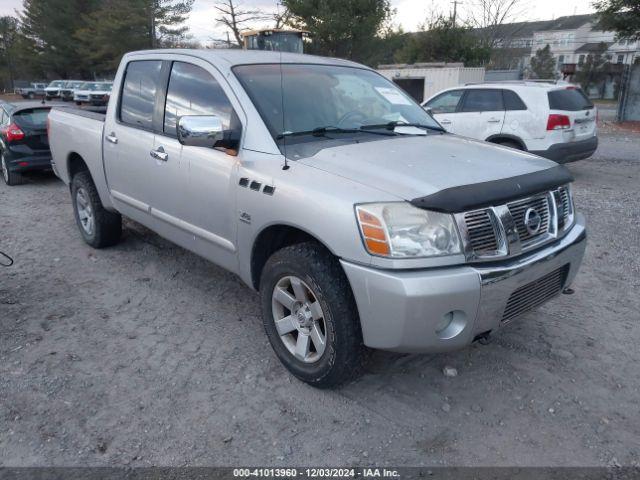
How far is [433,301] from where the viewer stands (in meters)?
2.49

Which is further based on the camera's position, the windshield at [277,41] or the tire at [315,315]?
the windshield at [277,41]

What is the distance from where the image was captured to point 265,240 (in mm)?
3266

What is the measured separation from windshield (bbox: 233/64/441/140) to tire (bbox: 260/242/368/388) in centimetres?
83

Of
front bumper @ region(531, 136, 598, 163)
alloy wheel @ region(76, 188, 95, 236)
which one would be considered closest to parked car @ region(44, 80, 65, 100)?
alloy wheel @ region(76, 188, 95, 236)

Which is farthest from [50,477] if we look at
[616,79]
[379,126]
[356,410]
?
[616,79]

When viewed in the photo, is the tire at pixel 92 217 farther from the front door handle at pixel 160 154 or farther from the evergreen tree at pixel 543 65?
the evergreen tree at pixel 543 65

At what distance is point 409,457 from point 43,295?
3338mm

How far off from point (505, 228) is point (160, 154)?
2558mm

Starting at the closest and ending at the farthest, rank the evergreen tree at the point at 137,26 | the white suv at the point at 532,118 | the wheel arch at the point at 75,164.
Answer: the wheel arch at the point at 75,164 → the white suv at the point at 532,118 → the evergreen tree at the point at 137,26

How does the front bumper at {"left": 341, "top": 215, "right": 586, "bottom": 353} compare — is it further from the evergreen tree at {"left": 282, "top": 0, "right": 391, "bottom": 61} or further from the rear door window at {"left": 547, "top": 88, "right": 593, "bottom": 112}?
the evergreen tree at {"left": 282, "top": 0, "right": 391, "bottom": 61}

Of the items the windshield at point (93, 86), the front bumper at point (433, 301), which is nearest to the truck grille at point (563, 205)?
the front bumper at point (433, 301)

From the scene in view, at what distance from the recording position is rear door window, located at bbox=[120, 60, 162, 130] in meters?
4.29

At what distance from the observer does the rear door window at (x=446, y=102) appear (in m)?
9.92

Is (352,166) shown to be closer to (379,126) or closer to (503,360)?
(379,126)
